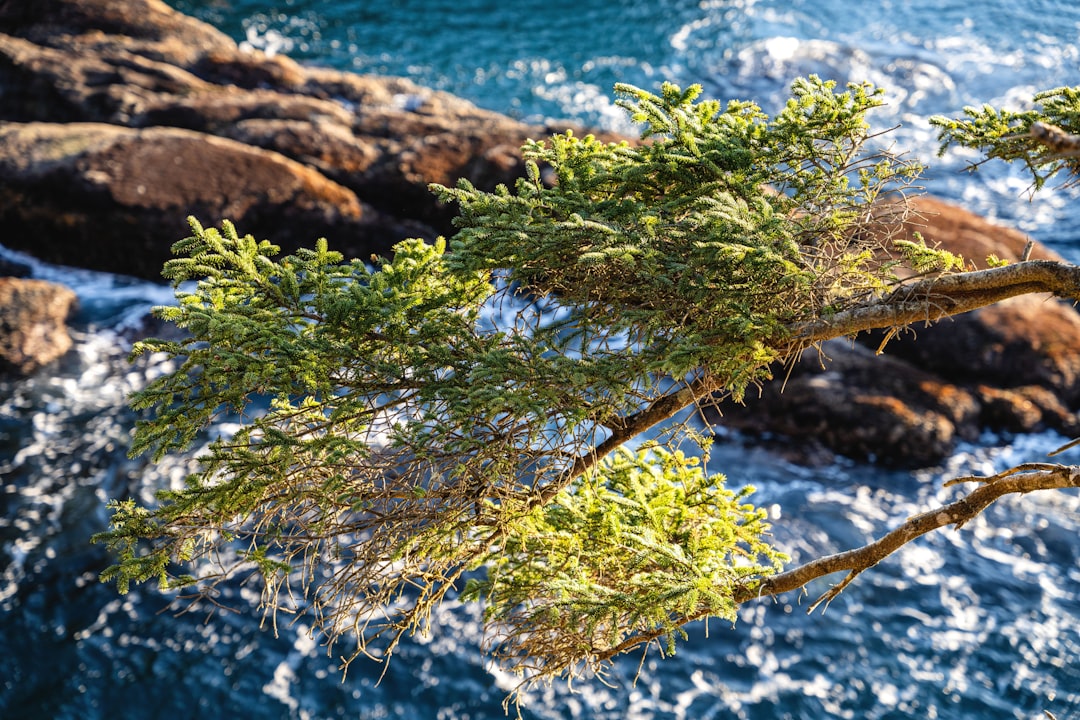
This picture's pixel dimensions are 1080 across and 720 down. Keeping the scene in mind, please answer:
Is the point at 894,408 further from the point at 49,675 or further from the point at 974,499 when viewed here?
the point at 49,675

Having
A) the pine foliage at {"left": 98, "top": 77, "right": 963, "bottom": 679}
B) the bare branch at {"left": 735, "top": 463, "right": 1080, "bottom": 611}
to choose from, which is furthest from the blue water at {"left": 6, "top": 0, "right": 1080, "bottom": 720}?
the pine foliage at {"left": 98, "top": 77, "right": 963, "bottom": 679}

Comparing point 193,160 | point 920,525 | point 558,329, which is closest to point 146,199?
point 193,160

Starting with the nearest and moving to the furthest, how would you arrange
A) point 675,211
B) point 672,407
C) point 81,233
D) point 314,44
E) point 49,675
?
point 675,211 < point 672,407 < point 49,675 < point 81,233 < point 314,44

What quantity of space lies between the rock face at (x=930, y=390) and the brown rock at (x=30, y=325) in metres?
9.28

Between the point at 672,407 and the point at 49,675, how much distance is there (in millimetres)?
6617

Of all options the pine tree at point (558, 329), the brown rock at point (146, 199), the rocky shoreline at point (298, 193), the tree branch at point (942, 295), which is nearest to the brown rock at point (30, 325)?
the rocky shoreline at point (298, 193)

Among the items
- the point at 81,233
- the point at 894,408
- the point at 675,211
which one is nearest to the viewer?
the point at 675,211

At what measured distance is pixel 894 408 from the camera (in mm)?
11984

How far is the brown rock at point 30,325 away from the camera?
498 inches

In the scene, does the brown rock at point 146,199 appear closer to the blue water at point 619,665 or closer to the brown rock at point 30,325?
the blue water at point 619,665

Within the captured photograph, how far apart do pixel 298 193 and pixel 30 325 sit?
425cm

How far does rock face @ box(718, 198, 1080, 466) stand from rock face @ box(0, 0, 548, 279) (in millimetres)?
5612

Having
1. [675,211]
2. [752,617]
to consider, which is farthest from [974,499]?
[752,617]

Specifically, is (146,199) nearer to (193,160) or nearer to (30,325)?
(193,160)
